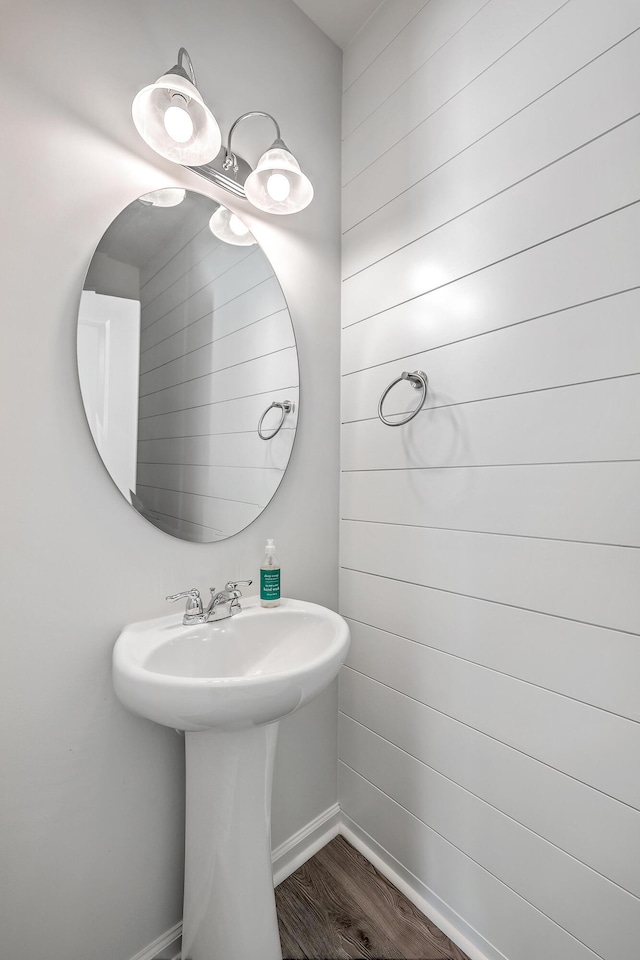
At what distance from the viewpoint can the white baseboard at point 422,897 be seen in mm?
1098

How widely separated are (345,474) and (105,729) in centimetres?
97

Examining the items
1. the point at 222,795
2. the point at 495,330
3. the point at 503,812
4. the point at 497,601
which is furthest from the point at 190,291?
the point at 503,812

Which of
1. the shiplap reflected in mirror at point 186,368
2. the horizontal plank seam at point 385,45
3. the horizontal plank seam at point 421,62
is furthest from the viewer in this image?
the horizontal plank seam at point 385,45

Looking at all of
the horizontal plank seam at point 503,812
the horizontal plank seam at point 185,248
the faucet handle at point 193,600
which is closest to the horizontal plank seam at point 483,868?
the horizontal plank seam at point 503,812

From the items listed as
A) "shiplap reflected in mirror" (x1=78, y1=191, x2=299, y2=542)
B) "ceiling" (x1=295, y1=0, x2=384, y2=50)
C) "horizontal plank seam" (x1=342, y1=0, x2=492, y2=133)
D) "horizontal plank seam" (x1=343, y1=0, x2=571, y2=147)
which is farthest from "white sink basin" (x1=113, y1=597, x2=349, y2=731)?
"ceiling" (x1=295, y1=0, x2=384, y2=50)

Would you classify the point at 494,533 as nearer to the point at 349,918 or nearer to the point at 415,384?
the point at 415,384

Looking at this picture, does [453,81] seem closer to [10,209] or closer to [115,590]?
[10,209]

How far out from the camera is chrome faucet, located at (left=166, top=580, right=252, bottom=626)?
1080 mm

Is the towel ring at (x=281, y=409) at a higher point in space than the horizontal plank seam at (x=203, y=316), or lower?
lower

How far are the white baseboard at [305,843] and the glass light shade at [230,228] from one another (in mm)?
1774

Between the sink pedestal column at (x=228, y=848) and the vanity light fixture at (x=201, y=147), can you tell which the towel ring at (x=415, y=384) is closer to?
the vanity light fixture at (x=201, y=147)

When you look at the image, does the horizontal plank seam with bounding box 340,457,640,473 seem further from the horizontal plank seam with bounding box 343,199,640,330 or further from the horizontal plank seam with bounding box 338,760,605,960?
the horizontal plank seam with bounding box 338,760,605,960

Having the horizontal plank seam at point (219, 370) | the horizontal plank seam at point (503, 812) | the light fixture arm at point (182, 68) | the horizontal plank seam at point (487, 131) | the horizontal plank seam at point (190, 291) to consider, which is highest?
the light fixture arm at point (182, 68)

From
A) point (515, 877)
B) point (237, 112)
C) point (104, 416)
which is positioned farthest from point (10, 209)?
point (515, 877)
